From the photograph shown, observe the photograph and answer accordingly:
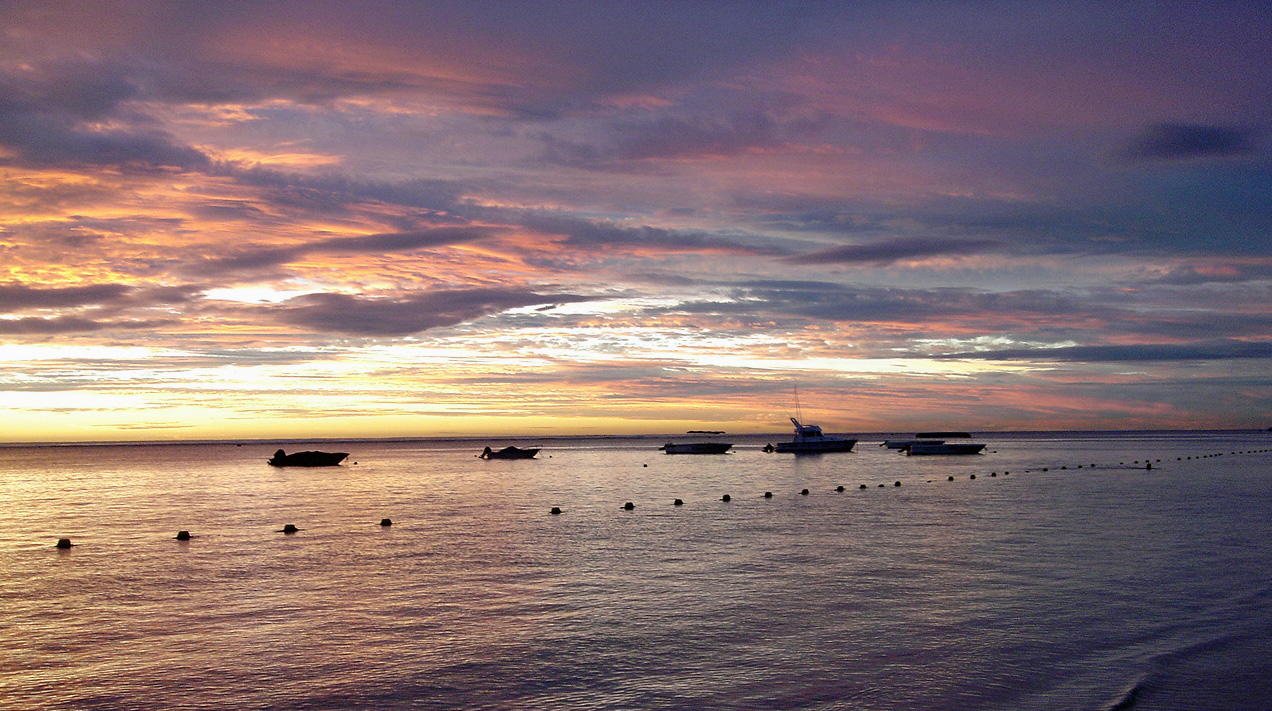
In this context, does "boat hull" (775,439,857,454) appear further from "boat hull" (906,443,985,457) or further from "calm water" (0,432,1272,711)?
"calm water" (0,432,1272,711)

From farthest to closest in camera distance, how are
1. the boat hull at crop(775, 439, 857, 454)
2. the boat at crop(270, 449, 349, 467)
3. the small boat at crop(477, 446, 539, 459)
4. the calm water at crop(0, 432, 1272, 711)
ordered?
the small boat at crop(477, 446, 539, 459) → the boat hull at crop(775, 439, 857, 454) → the boat at crop(270, 449, 349, 467) → the calm water at crop(0, 432, 1272, 711)

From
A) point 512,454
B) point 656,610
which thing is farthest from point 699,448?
point 656,610

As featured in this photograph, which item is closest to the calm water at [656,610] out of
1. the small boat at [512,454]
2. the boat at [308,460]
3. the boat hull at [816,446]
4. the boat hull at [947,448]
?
the boat at [308,460]

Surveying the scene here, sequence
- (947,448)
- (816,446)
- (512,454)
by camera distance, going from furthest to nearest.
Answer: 1. (512,454)
2. (816,446)
3. (947,448)

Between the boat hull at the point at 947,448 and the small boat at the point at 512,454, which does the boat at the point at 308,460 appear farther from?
the boat hull at the point at 947,448

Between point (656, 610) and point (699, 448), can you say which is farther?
point (699, 448)

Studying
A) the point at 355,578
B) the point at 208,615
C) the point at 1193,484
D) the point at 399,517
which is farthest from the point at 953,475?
the point at 208,615

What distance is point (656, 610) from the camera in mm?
18219

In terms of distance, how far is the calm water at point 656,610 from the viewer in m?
12.8

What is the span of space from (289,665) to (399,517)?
26.1 metres

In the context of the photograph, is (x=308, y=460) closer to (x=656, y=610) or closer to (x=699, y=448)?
(x=699, y=448)

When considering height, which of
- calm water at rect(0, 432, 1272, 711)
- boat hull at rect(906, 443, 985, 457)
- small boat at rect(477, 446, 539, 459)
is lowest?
calm water at rect(0, 432, 1272, 711)

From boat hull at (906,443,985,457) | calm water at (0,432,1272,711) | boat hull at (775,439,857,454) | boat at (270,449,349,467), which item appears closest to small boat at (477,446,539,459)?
boat at (270,449,349,467)

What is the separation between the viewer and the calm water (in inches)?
505
